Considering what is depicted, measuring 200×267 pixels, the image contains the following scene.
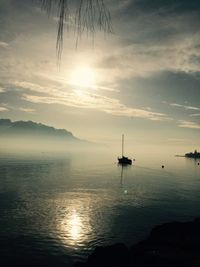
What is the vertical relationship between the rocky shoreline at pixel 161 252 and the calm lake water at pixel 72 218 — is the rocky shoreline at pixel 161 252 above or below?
above

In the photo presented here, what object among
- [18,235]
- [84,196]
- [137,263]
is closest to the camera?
[137,263]

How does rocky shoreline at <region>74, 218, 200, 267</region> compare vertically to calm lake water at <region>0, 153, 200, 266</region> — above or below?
above

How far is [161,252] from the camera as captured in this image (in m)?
23.7

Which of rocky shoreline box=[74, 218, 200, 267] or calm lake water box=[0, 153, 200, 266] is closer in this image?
rocky shoreline box=[74, 218, 200, 267]

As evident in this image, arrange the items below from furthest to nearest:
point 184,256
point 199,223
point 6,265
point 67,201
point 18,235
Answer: point 67,201 → point 18,235 → point 199,223 → point 6,265 → point 184,256

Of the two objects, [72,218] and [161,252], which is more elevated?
[161,252]

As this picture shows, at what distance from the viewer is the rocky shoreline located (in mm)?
20094

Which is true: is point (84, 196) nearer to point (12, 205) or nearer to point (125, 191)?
point (125, 191)

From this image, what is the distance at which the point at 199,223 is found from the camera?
33.1 m

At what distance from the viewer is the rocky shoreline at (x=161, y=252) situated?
20094 mm

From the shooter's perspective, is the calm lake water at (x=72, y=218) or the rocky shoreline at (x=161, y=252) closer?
the rocky shoreline at (x=161, y=252)

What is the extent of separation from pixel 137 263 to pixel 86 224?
23.9m

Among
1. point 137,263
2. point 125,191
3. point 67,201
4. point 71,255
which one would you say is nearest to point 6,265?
point 71,255

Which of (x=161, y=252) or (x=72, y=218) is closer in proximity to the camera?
(x=161, y=252)
